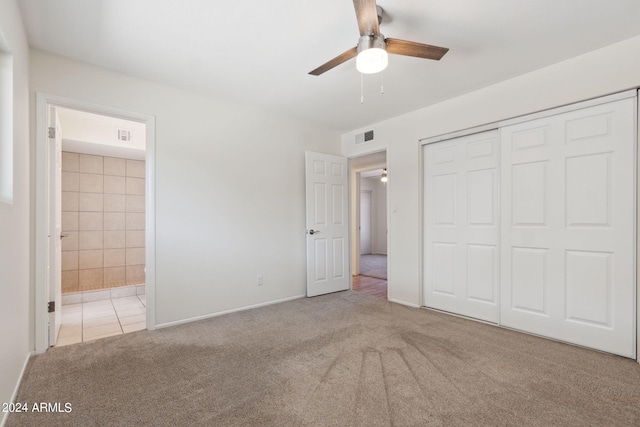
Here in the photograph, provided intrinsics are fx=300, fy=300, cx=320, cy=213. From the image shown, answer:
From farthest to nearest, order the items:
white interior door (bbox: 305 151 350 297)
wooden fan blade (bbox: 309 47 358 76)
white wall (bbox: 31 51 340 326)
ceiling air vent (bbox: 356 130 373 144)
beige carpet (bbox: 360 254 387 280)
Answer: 1. beige carpet (bbox: 360 254 387 280)
2. ceiling air vent (bbox: 356 130 373 144)
3. white interior door (bbox: 305 151 350 297)
4. white wall (bbox: 31 51 340 326)
5. wooden fan blade (bbox: 309 47 358 76)

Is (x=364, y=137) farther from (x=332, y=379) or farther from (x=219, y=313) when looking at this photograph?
(x=332, y=379)

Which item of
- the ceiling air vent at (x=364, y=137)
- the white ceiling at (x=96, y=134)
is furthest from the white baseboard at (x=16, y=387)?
the ceiling air vent at (x=364, y=137)

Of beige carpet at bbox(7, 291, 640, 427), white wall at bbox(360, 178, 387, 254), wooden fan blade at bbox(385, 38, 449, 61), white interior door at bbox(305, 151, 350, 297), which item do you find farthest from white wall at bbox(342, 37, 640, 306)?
white wall at bbox(360, 178, 387, 254)

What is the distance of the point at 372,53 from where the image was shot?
1.82 meters

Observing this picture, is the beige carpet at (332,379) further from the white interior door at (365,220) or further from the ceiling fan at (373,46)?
the white interior door at (365,220)

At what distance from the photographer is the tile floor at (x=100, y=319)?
2.96m

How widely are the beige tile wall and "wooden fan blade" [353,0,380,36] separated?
4500 mm

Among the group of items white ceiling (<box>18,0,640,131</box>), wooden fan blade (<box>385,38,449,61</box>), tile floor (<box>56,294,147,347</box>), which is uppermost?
white ceiling (<box>18,0,640,131</box>)

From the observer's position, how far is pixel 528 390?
6.30 feet

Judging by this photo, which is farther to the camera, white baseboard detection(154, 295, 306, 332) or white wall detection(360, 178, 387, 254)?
white wall detection(360, 178, 387, 254)

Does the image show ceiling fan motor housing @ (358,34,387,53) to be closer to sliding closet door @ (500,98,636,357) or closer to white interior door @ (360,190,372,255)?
sliding closet door @ (500,98,636,357)

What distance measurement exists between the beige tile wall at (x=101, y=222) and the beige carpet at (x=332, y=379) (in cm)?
230

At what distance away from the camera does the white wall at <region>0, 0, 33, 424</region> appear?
1657 mm

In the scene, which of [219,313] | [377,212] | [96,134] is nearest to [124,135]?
[96,134]
